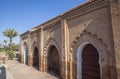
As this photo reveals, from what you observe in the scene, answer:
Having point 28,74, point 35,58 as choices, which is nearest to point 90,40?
point 28,74

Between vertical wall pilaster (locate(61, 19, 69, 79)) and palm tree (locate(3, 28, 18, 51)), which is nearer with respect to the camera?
vertical wall pilaster (locate(61, 19, 69, 79))

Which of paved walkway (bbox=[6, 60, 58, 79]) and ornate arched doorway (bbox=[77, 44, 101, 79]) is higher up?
ornate arched doorway (bbox=[77, 44, 101, 79])

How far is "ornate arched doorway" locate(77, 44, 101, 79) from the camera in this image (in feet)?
27.2

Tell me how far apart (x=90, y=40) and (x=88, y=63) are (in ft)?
5.29

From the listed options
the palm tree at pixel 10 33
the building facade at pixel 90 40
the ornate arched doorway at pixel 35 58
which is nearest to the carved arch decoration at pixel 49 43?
the building facade at pixel 90 40

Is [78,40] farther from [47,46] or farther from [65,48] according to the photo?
[47,46]

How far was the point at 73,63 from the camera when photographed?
9.73 m

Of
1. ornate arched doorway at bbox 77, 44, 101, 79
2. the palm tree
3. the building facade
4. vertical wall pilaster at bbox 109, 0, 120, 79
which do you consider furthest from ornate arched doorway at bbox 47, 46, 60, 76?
the palm tree

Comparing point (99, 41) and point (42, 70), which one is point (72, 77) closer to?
point (99, 41)

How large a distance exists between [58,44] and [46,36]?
2.66 meters

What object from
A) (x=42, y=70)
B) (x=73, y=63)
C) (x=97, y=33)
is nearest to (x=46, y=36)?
(x=42, y=70)

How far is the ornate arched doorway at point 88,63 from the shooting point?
830 centimetres

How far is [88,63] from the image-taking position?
8883 mm

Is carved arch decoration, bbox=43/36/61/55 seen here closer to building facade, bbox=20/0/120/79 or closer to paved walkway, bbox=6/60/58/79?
building facade, bbox=20/0/120/79
